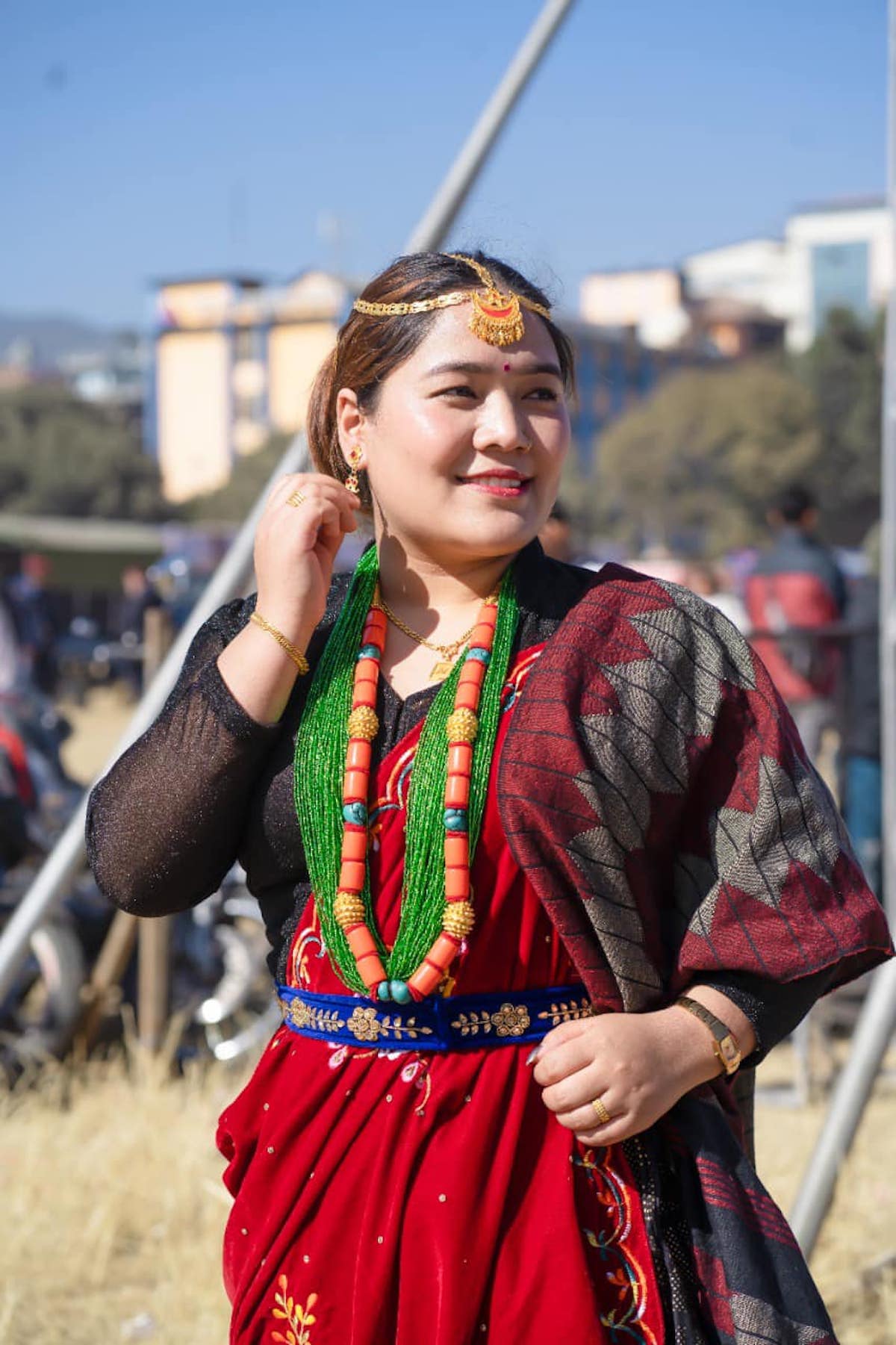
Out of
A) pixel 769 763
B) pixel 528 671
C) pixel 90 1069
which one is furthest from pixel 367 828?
pixel 90 1069

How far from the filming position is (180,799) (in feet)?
5.67

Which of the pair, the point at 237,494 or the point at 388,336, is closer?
the point at 388,336

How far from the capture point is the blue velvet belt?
168 centimetres

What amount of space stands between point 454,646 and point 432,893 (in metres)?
0.29

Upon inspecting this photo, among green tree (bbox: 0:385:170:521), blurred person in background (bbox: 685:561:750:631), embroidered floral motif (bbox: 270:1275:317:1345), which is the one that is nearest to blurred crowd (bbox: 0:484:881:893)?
blurred person in background (bbox: 685:561:750:631)

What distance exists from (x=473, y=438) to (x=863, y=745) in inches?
180

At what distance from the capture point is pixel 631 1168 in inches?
66.8

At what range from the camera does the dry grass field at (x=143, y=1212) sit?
343 cm

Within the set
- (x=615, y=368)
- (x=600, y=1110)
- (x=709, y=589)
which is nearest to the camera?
(x=600, y=1110)

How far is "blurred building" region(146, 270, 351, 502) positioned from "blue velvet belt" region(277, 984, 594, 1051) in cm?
6941

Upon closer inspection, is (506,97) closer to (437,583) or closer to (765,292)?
(437,583)

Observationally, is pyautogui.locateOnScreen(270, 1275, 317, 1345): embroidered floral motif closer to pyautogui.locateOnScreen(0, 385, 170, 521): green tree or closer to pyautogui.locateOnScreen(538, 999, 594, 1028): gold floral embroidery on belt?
pyautogui.locateOnScreen(538, 999, 594, 1028): gold floral embroidery on belt

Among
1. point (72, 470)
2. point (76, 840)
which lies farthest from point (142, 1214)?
point (72, 470)

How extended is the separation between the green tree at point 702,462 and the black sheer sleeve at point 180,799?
155ft
